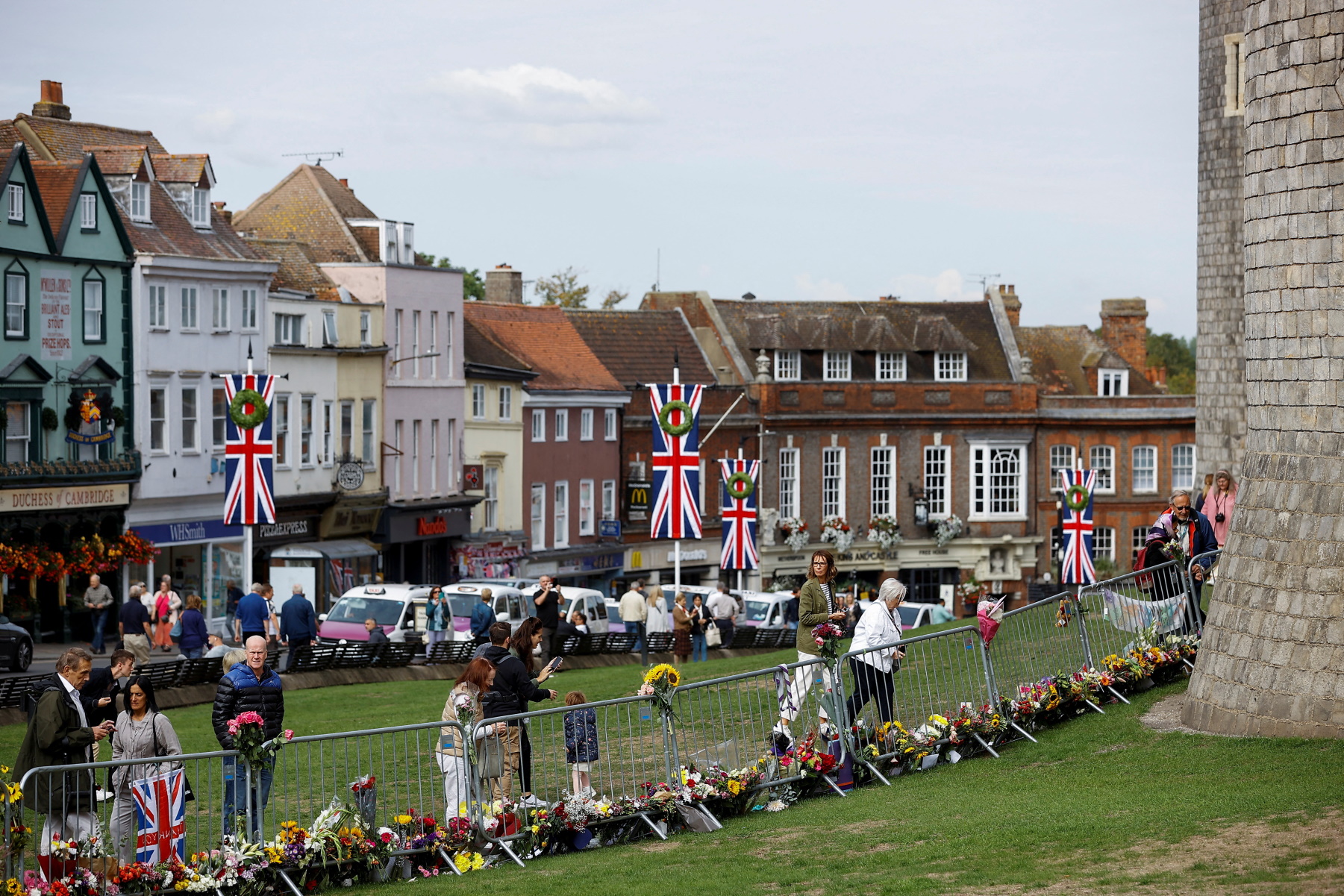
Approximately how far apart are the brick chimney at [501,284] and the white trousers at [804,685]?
51.8m

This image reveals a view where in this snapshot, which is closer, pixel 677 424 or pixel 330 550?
pixel 677 424

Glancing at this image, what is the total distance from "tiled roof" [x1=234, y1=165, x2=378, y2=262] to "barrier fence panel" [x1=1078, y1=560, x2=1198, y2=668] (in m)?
36.6

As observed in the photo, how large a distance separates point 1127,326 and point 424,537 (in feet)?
110

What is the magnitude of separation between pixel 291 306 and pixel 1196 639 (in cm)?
3264

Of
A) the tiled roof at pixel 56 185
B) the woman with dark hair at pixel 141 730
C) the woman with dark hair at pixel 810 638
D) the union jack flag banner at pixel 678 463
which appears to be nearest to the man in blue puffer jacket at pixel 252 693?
the woman with dark hair at pixel 141 730

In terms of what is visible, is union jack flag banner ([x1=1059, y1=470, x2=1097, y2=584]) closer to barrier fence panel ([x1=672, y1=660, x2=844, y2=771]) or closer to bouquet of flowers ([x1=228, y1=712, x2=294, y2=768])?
barrier fence panel ([x1=672, y1=660, x2=844, y2=771])

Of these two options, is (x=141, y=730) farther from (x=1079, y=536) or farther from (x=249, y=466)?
(x=1079, y=536)

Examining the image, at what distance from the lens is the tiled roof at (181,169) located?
45.3 metres

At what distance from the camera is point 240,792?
12.5m

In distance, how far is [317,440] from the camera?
48.2 m

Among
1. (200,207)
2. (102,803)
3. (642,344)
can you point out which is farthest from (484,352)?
(102,803)

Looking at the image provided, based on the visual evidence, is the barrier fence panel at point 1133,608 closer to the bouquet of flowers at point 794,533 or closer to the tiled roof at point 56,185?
the tiled roof at point 56,185

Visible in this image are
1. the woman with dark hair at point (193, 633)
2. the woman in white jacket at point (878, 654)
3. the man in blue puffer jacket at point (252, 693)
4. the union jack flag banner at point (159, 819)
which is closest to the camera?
the union jack flag banner at point (159, 819)

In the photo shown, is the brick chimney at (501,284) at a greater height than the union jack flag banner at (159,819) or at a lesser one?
greater
